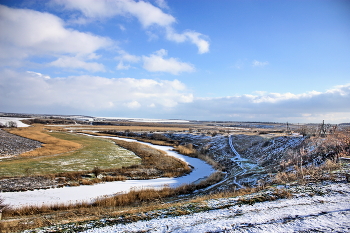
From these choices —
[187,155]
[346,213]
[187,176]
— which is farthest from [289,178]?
[187,155]

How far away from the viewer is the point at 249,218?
6750 mm

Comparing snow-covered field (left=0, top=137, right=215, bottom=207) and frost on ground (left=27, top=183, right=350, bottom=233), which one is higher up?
frost on ground (left=27, top=183, right=350, bottom=233)

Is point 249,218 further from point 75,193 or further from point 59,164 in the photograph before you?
point 59,164

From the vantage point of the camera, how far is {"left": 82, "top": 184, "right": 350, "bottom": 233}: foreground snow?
604 centimetres

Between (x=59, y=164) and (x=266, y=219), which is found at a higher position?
(x=266, y=219)

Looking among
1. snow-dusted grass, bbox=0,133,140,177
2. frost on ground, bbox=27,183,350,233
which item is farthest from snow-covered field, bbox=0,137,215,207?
frost on ground, bbox=27,183,350,233

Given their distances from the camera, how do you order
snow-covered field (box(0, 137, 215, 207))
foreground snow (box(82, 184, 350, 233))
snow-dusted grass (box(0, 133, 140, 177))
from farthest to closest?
snow-dusted grass (box(0, 133, 140, 177)) → snow-covered field (box(0, 137, 215, 207)) → foreground snow (box(82, 184, 350, 233))

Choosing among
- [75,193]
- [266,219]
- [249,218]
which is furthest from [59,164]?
[266,219]

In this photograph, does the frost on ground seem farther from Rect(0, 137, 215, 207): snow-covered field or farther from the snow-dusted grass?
the snow-dusted grass

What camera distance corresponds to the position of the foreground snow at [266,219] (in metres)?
6.04

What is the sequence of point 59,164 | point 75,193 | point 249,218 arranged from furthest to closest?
point 59,164 → point 75,193 → point 249,218

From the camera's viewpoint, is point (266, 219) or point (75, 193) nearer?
point (266, 219)

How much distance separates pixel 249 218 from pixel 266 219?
541mm

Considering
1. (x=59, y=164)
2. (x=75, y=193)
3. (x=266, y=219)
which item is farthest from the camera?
(x=59, y=164)
